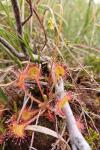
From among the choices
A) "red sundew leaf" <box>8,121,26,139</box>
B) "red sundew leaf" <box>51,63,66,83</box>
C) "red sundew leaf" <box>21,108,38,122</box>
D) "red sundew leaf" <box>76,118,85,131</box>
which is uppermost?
"red sundew leaf" <box>51,63,66,83</box>

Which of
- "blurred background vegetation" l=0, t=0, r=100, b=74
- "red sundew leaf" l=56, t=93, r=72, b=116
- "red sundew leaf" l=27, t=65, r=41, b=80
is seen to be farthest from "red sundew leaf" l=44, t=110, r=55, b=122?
"blurred background vegetation" l=0, t=0, r=100, b=74

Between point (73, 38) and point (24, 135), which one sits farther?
point (73, 38)

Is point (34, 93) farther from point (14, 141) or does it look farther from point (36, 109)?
point (14, 141)

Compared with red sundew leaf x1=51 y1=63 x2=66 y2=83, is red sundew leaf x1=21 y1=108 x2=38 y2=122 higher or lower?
lower

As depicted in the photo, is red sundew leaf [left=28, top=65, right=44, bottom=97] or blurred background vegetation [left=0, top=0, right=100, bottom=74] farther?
blurred background vegetation [left=0, top=0, right=100, bottom=74]

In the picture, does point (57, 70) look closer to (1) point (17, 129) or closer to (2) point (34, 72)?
(2) point (34, 72)

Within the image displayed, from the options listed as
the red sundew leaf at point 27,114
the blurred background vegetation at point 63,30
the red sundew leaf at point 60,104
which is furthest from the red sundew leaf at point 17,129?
the blurred background vegetation at point 63,30

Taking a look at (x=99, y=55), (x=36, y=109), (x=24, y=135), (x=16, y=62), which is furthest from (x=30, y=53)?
(x=99, y=55)

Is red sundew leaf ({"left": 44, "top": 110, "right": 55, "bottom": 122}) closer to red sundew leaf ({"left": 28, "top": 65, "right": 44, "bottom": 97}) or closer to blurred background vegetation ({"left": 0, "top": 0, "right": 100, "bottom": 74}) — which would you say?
red sundew leaf ({"left": 28, "top": 65, "right": 44, "bottom": 97})

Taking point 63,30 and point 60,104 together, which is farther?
point 63,30

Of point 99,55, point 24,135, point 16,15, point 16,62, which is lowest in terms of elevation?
point 99,55

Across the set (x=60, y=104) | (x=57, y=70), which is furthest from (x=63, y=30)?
A: (x=60, y=104)
